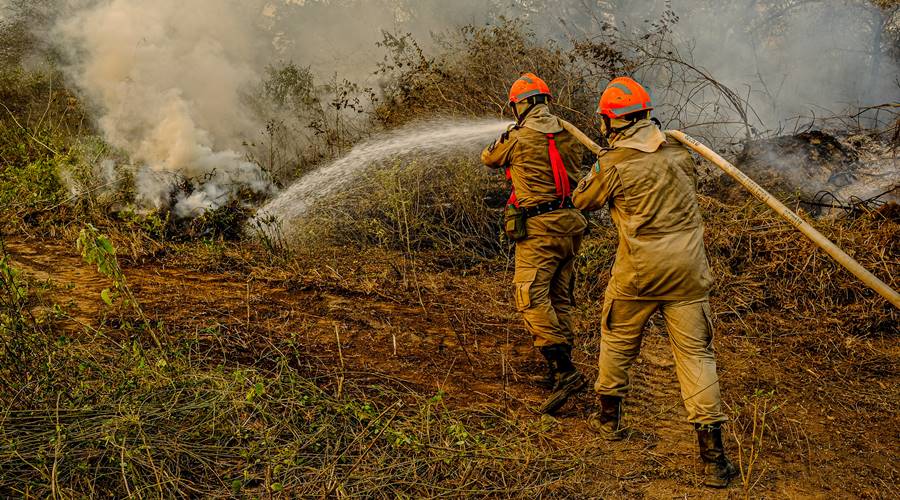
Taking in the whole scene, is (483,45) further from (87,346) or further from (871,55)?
(871,55)

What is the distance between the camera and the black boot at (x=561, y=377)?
13.5 feet

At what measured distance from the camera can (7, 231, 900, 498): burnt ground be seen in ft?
11.9

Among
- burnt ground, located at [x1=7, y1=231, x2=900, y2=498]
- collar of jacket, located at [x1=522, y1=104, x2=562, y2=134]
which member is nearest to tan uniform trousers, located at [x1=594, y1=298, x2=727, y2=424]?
burnt ground, located at [x1=7, y1=231, x2=900, y2=498]

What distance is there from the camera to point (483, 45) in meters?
8.00

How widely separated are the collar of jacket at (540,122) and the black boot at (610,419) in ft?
5.63

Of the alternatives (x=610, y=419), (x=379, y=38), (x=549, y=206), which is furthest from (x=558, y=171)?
(x=379, y=38)

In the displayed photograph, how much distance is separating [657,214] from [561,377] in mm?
1356

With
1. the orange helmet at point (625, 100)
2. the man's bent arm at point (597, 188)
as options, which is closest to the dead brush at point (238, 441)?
the man's bent arm at point (597, 188)

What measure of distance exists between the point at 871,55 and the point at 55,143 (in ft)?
36.3

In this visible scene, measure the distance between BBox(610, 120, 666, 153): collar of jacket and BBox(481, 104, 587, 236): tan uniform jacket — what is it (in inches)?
32.6

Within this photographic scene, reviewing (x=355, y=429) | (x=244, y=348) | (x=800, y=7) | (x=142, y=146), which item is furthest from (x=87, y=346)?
(x=800, y=7)

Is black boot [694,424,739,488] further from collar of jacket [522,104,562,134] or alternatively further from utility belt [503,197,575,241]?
collar of jacket [522,104,562,134]

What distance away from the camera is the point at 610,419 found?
3.84 metres

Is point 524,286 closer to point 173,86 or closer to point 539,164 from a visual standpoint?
point 539,164
